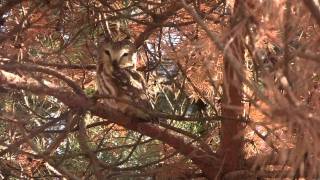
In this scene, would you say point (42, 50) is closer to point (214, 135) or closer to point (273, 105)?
point (214, 135)

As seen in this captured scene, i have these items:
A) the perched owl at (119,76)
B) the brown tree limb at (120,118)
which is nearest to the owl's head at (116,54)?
the perched owl at (119,76)

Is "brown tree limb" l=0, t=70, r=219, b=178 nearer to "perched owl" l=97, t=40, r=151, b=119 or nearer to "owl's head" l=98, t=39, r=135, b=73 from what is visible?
"perched owl" l=97, t=40, r=151, b=119

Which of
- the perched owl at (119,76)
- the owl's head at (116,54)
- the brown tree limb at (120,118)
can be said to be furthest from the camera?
the owl's head at (116,54)

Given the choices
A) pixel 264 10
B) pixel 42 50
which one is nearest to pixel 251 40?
pixel 264 10

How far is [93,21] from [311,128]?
144 centimetres

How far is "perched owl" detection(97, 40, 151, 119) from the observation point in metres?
2.41

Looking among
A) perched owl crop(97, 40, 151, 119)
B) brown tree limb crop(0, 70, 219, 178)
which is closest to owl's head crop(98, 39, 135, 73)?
perched owl crop(97, 40, 151, 119)

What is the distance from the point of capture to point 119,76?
8.23ft

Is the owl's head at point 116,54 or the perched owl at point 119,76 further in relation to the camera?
the owl's head at point 116,54

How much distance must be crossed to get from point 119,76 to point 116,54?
0.10 m

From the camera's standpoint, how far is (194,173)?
92.0 inches

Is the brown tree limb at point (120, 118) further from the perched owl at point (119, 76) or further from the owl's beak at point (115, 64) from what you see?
the owl's beak at point (115, 64)

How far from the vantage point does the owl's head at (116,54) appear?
2514mm

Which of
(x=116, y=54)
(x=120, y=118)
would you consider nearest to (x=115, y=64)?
(x=116, y=54)
